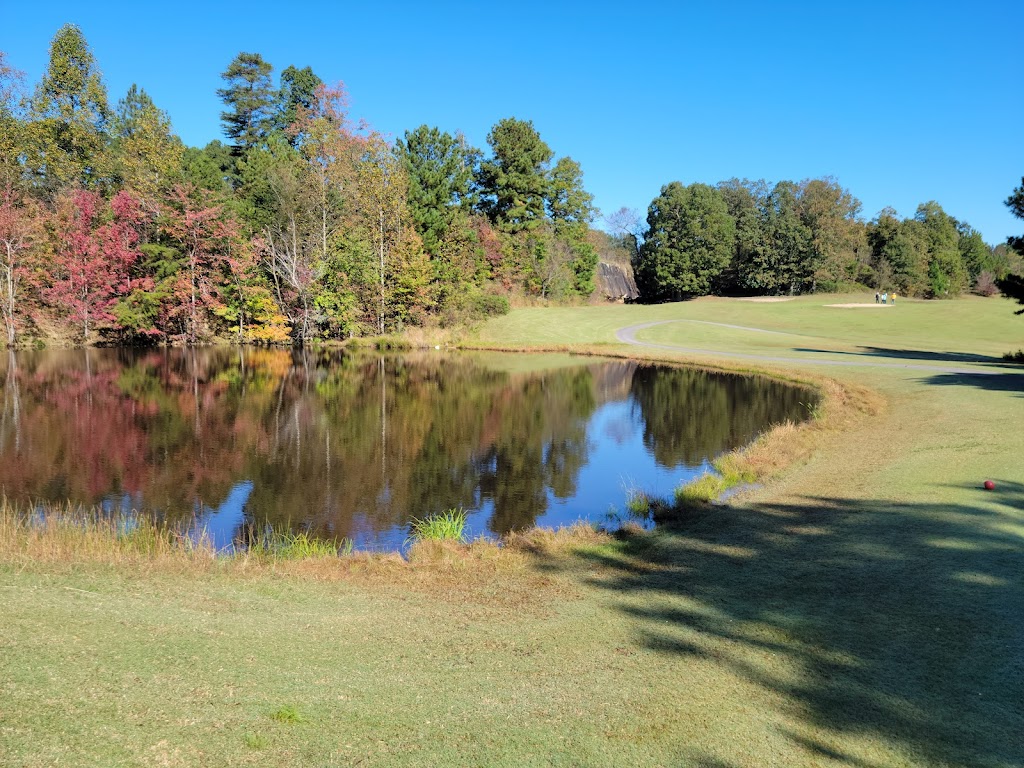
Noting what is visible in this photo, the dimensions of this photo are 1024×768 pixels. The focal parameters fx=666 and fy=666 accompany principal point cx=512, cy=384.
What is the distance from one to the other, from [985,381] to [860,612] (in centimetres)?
1976

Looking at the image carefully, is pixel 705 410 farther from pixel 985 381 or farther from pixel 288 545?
pixel 288 545

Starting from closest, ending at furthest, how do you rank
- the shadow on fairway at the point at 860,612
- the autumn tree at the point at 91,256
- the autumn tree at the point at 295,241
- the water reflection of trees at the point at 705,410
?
the shadow on fairway at the point at 860,612
the water reflection of trees at the point at 705,410
the autumn tree at the point at 91,256
the autumn tree at the point at 295,241

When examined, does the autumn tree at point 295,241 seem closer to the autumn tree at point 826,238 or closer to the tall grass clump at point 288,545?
the tall grass clump at point 288,545

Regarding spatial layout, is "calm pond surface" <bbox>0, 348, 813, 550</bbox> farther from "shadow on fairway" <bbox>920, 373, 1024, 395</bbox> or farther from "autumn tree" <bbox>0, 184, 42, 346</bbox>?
"autumn tree" <bbox>0, 184, 42, 346</bbox>

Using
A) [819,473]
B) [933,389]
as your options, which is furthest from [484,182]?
[819,473]

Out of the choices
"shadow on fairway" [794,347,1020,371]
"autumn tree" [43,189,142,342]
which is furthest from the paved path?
"autumn tree" [43,189,142,342]

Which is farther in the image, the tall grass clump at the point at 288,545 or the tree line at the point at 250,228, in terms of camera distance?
the tree line at the point at 250,228

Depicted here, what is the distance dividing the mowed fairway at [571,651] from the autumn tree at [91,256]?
39.9 m

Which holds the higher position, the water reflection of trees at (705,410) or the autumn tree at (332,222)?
the autumn tree at (332,222)

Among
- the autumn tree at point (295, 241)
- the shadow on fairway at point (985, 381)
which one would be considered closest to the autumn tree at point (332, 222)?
the autumn tree at point (295, 241)

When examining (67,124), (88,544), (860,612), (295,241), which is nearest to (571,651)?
(860,612)

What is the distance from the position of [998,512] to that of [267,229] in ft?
142

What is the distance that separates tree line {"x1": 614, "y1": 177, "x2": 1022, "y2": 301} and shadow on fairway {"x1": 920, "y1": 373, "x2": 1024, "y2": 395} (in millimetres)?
49867

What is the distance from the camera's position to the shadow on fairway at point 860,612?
4.22m
